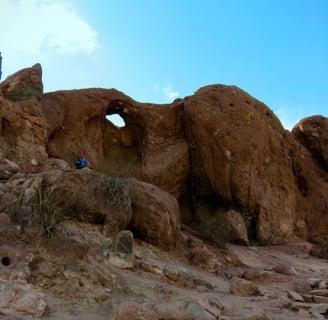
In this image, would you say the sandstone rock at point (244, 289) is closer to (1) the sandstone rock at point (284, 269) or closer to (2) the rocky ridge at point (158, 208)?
(2) the rocky ridge at point (158, 208)

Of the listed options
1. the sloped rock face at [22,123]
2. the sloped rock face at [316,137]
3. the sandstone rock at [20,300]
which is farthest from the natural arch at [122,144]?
the sandstone rock at [20,300]

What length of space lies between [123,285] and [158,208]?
3.34 meters

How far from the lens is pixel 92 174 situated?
310 inches

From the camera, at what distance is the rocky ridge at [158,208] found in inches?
199

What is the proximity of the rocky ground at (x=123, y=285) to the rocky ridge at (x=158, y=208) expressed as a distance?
0.02 m

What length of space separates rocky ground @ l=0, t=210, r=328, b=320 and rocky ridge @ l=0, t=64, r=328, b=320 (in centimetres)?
2

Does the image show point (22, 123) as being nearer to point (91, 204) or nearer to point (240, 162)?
point (91, 204)

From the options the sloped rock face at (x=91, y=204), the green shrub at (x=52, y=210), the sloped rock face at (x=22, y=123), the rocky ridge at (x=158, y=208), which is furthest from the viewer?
the sloped rock face at (x=22, y=123)

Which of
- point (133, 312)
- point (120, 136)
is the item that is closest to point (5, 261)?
point (133, 312)

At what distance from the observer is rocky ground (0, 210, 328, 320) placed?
4305mm

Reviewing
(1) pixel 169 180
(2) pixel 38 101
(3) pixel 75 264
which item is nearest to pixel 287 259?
(1) pixel 169 180

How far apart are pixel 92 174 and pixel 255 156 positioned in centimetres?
661

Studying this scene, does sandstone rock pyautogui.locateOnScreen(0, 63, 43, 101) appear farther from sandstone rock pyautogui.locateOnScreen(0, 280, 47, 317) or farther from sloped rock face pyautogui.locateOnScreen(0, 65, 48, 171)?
sandstone rock pyautogui.locateOnScreen(0, 280, 47, 317)

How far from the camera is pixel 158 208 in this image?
8703 mm
